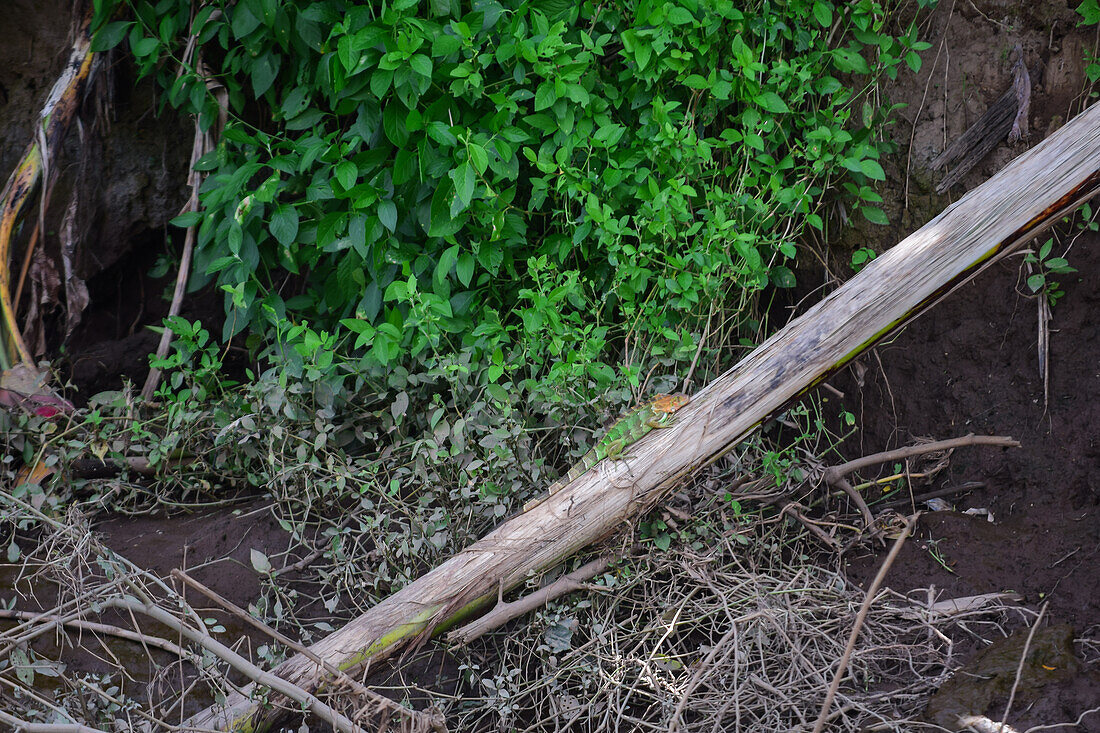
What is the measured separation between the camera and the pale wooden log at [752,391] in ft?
8.01

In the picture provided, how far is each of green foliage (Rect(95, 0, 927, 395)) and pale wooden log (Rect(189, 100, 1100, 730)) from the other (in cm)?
40

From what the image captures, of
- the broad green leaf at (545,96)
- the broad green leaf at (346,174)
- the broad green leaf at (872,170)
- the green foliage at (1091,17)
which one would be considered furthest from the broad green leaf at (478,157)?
the green foliage at (1091,17)

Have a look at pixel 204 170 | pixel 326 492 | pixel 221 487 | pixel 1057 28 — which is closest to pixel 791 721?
pixel 326 492

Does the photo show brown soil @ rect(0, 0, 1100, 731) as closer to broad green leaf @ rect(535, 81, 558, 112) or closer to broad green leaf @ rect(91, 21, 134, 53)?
broad green leaf @ rect(535, 81, 558, 112)

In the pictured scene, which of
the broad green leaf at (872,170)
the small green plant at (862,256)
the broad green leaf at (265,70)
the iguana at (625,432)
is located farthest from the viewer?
the broad green leaf at (265,70)

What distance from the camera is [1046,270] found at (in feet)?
9.80

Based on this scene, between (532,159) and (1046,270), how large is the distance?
195 centimetres

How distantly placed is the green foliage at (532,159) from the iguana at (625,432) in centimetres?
23

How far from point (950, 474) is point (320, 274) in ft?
8.94

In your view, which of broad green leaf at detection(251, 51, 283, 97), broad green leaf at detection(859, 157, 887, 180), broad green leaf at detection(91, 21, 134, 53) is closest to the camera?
broad green leaf at detection(859, 157, 887, 180)

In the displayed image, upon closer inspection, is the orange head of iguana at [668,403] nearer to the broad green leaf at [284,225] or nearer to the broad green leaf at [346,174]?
the broad green leaf at [346,174]

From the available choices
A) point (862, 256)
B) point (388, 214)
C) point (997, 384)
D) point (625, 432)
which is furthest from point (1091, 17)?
point (388, 214)

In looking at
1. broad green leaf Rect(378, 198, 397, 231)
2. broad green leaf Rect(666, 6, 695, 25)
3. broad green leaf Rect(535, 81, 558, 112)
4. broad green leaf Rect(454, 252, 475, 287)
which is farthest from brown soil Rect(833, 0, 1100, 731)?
broad green leaf Rect(378, 198, 397, 231)

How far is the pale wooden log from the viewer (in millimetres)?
2441
